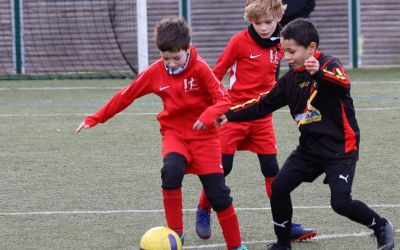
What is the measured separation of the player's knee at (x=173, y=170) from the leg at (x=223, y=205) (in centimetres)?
17

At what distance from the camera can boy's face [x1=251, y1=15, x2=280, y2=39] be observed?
21.1 ft

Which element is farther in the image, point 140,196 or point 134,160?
point 134,160

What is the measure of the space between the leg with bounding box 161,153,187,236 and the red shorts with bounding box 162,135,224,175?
64 mm

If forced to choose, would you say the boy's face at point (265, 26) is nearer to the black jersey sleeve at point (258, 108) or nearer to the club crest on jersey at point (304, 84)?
the black jersey sleeve at point (258, 108)

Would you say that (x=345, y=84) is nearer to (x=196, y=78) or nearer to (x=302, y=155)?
(x=302, y=155)

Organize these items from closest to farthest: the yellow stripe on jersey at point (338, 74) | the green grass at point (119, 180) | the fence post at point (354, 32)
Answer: the yellow stripe on jersey at point (338, 74) < the green grass at point (119, 180) < the fence post at point (354, 32)

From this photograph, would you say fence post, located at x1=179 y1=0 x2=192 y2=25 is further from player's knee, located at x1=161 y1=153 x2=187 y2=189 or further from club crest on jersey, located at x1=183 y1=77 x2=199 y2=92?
player's knee, located at x1=161 y1=153 x2=187 y2=189

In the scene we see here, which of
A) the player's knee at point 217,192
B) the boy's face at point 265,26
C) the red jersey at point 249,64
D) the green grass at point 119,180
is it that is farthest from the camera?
the red jersey at point 249,64

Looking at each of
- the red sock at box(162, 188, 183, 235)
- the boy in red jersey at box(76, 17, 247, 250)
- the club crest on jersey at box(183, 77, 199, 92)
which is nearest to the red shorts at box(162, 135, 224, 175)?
the boy in red jersey at box(76, 17, 247, 250)

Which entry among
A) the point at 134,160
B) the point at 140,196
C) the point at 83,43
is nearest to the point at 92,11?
the point at 83,43

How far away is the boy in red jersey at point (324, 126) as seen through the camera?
5.43 meters

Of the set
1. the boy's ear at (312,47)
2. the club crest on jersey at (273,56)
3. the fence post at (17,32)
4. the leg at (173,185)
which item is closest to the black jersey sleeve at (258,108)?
the boy's ear at (312,47)

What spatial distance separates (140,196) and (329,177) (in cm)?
232

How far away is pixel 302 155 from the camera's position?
18.4 feet
